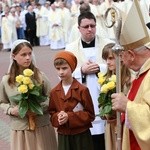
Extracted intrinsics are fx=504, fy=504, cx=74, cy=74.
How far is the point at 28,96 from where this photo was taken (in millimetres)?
4879

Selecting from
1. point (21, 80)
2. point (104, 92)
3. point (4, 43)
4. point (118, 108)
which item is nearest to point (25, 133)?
point (21, 80)

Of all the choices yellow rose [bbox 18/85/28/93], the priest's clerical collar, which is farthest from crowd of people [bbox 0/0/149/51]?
yellow rose [bbox 18/85/28/93]

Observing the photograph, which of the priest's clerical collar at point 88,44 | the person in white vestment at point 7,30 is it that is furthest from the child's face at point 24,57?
the person in white vestment at point 7,30

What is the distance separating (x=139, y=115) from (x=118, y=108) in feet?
0.79

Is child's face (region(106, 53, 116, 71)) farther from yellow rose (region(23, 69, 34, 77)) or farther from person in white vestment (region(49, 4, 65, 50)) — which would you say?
person in white vestment (region(49, 4, 65, 50))

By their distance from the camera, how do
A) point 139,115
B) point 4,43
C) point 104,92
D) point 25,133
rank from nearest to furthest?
1. point 139,115
2. point 104,92
3. point 25,133
4. point 4,43

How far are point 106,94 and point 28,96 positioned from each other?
0.76 meters

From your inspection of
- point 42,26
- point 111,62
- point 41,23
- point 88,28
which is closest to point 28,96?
point 111,62

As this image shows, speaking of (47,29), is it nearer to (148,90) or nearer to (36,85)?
(36,85)

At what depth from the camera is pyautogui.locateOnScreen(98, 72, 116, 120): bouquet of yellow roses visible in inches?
184

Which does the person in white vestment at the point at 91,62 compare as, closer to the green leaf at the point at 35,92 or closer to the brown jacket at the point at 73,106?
the brown jacket at the point at 73,106

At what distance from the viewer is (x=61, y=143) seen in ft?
16.6

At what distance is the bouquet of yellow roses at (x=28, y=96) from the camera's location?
483cm

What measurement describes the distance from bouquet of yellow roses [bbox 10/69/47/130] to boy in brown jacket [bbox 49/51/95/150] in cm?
18
